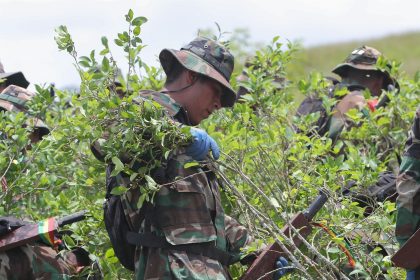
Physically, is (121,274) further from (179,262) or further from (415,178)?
(415,178)

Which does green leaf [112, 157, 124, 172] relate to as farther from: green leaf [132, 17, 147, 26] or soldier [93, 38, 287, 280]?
green leaf [132, 17, 147, 26]

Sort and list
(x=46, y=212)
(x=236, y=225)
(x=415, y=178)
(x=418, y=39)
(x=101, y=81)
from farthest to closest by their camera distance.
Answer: (x=418, y=39) → (x=46, y=212) → (x=236, y=225) → (x=101, y=81) → (x=415, y=178)

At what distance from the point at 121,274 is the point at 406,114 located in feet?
8.16

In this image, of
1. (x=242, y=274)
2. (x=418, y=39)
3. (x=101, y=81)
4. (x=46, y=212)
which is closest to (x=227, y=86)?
(x=101, y=81)

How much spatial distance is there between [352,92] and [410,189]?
362 cm

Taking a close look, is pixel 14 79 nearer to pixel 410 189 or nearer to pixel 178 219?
pixel 178 219

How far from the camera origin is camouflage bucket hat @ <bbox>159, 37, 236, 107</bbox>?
5.30 m

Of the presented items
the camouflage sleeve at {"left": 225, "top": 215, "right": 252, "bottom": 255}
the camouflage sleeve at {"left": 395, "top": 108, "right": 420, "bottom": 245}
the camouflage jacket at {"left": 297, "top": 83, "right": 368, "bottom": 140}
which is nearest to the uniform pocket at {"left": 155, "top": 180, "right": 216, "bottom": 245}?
the camouflage sleeve at {"left": 225, "top": 215, "right": 252, "bottom": 255}

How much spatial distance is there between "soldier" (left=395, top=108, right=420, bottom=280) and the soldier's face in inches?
42.0

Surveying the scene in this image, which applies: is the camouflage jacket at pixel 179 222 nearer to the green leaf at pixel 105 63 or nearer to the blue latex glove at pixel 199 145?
the blue latex glove at pixel 199 145

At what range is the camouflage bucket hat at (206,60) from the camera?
5.30 meters

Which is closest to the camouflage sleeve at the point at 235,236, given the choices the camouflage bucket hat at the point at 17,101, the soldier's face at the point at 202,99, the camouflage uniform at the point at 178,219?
the camouflage uniform at the point at 178,219

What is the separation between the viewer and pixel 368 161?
621 centimetres

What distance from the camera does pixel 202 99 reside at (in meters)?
5.29
